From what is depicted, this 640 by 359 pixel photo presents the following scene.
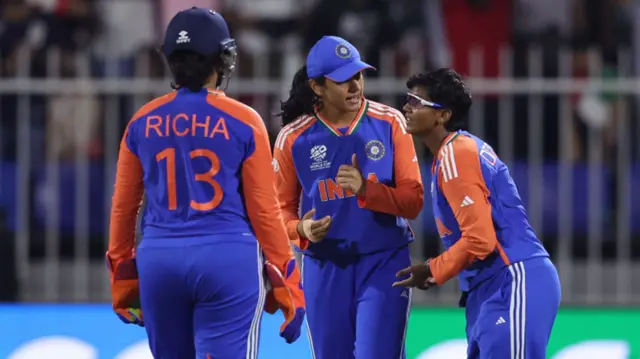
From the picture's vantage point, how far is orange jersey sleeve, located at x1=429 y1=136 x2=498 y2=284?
5.77 metres

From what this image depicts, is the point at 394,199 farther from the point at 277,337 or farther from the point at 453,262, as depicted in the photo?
the point at 277,337

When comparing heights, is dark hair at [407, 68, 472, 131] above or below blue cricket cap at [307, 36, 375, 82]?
below

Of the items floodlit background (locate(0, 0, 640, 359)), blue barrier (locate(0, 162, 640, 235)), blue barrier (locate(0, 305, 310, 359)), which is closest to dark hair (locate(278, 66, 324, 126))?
blue barrier (locate(0, 305, 310, 359))

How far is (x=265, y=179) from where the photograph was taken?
5.53m

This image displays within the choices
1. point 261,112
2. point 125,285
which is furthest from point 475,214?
point 261,112

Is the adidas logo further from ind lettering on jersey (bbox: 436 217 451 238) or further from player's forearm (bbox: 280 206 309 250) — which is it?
player's forearm (bbox: 280 206 309 250)

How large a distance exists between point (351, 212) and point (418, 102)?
27.9 inches

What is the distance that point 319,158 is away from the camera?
6559 millimetres

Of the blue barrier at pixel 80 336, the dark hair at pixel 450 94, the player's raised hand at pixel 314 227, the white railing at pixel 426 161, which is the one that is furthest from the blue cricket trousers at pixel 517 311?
the white railing at pixel 426 161

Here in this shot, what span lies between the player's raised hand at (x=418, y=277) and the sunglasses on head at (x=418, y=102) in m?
0.72

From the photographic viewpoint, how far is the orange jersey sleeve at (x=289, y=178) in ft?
21.7

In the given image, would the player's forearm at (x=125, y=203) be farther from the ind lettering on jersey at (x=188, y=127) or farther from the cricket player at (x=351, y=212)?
the cricket player at (x=351, y=212)

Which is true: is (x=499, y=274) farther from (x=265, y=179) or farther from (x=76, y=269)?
(x=76, y=269)

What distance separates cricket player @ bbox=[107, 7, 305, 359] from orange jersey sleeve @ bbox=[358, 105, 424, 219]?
33.0 inches
